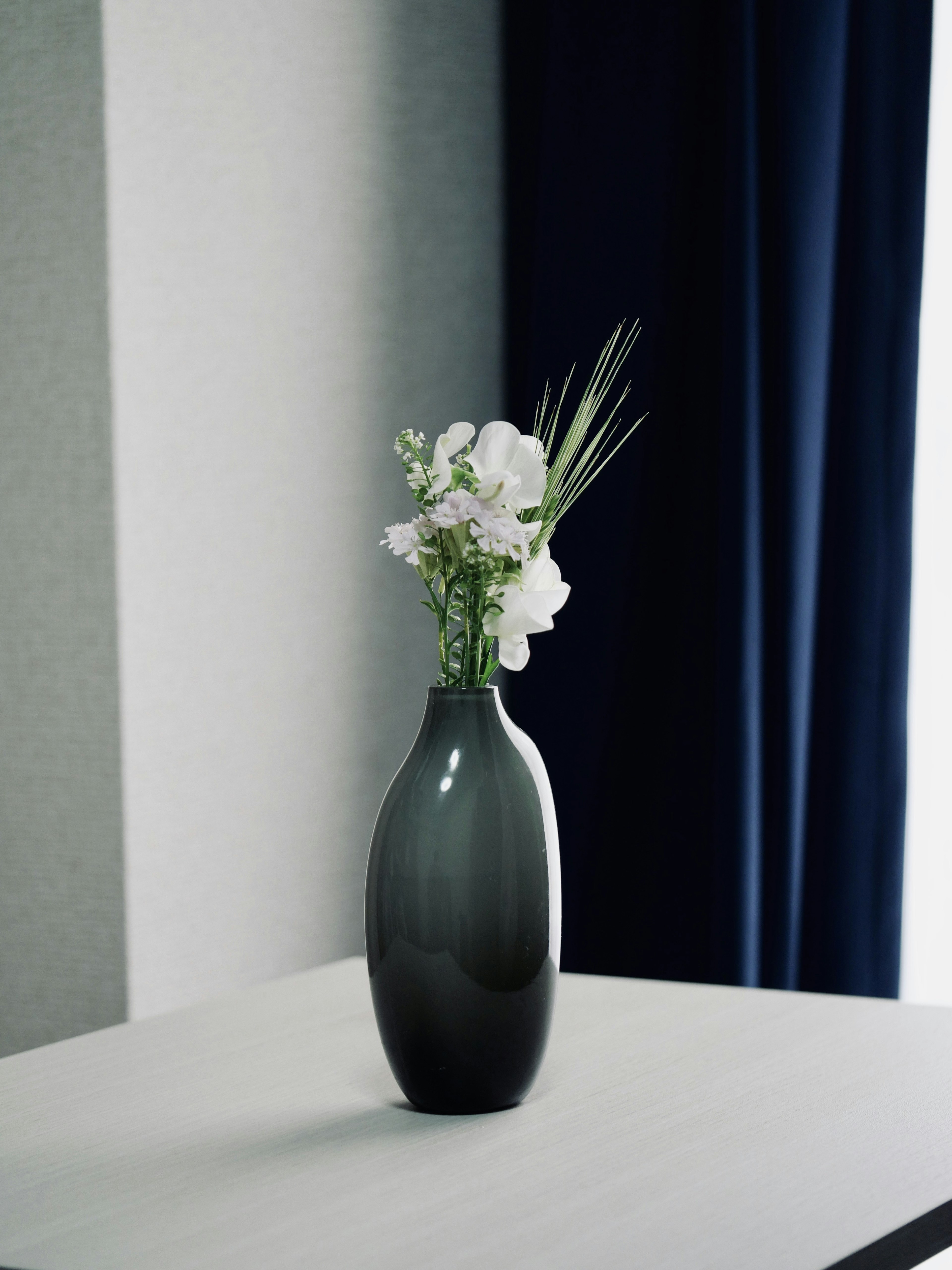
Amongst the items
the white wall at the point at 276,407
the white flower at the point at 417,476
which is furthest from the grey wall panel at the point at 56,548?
the white flower at the point at 417,476

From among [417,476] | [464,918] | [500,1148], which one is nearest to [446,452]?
[417,476]

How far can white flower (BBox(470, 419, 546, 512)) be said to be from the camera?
3.43 feet

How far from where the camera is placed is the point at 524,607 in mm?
1054

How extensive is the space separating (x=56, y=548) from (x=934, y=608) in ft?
4.09

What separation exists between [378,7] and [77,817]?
1.36 metres

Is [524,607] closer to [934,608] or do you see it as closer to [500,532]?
[500,532]

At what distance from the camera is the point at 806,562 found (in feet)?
7.25

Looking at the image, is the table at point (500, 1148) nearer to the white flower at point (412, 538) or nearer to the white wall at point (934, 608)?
the white flower at point (412, 538)

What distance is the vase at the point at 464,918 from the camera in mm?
1021

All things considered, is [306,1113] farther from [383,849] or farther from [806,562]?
[806,562]

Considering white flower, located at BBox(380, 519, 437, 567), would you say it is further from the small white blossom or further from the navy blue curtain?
the navy blue curtain

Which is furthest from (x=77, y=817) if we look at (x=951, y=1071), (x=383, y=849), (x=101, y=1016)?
(x=951, y=1071)

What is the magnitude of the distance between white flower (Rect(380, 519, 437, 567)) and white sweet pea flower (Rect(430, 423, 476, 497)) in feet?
0.08

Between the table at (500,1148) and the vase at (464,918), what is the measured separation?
0.14ft
